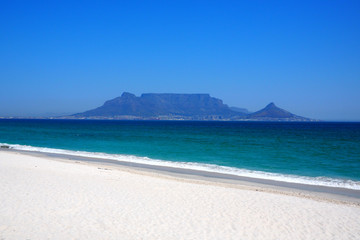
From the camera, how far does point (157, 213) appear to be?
892 cm

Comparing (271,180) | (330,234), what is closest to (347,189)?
(271,180)

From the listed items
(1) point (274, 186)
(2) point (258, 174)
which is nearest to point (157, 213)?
(1) point (274, 186)

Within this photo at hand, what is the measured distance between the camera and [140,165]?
69.5 feet

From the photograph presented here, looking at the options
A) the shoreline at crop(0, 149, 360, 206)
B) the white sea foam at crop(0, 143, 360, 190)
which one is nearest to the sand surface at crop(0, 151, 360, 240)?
the shoreline at crop(0, 149, 360, 206)

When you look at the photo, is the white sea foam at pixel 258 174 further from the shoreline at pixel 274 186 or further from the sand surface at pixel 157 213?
the sand surface at pixel 157 213

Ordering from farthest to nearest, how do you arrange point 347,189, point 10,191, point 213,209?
point 347,189
point 10,191
point 213,209

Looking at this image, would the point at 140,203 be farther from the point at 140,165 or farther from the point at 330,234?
the point at 140,165

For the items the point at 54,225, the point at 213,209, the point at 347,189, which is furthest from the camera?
the point at 347,189

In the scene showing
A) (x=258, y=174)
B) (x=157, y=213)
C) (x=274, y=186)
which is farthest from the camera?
(x=258, y=174)

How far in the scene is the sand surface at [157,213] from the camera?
7.39 meters

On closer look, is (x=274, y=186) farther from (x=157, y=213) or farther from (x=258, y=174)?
(x=157, y=213)

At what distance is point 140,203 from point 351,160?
20248 mm

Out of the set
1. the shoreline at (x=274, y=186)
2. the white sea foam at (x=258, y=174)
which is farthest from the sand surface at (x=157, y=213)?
the white sea foam at (x=258, y=174)

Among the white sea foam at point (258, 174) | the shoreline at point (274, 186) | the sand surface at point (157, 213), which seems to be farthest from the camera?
the white sea foam at point (258, 174)
